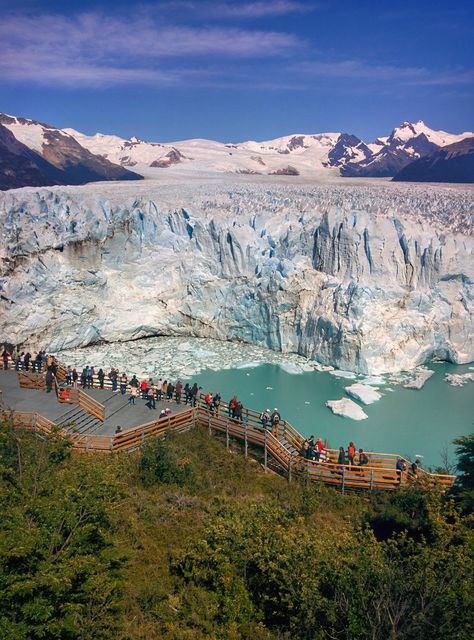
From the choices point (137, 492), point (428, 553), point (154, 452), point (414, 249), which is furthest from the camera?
point (414, 249)

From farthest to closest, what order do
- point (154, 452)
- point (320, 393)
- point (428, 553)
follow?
point (320, 393) < point (154, 452) < point (428, 553)

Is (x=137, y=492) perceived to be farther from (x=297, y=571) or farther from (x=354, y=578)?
(x=354, y=578)

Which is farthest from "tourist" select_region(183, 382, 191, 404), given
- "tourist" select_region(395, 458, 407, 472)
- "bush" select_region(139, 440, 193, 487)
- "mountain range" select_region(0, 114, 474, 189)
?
"mountain range" select_region(0, 114, 474, 189)

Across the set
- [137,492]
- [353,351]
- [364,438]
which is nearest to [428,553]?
[137,492]

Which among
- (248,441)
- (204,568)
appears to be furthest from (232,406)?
(204,568)

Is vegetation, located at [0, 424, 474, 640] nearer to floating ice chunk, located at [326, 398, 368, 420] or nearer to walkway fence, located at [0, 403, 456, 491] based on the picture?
walkway fence, located at [0, 403, 456, 491]

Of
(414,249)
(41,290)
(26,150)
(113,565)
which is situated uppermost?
(26,150)

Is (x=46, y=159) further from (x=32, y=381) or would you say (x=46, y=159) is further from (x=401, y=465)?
(x=401, y=465)

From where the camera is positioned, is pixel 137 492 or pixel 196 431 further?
pixel 196 431
